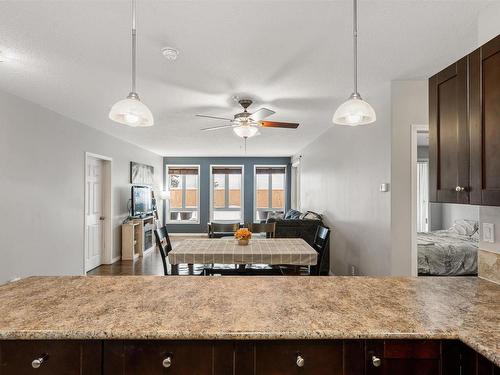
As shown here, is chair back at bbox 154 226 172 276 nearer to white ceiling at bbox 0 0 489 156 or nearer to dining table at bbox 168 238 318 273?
dining table at bbox 168 238 318 273

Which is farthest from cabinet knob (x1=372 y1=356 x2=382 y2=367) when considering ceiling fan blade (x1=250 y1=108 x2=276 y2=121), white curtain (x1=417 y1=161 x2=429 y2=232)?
white curtain (x1=417 y1=161 x2=429 y2=232)

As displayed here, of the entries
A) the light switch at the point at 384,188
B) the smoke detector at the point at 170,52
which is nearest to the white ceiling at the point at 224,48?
the smoke detector at the point at 170,52

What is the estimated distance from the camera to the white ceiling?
172cm

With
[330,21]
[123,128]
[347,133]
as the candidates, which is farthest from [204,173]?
[330,21]

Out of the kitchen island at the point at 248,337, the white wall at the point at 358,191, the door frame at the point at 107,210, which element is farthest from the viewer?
the door frame at the point at 107,210

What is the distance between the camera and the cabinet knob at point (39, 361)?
105 centimetres

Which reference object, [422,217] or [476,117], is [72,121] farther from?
[422,217]

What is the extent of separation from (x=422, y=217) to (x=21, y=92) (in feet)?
24.3

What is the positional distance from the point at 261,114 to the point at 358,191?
1.62 m

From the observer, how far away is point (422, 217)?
249 inches

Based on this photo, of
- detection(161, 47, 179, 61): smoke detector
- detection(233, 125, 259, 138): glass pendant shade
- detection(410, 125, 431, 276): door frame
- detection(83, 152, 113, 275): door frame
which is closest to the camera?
detection(161, 47, 179, 61): smoke detector

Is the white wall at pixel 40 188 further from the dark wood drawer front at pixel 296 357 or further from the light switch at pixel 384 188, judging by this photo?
the light switch at pixel 384 188

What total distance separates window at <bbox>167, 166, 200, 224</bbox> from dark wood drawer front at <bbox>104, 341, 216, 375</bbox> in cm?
800

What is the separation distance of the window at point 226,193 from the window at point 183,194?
0.54 meters
